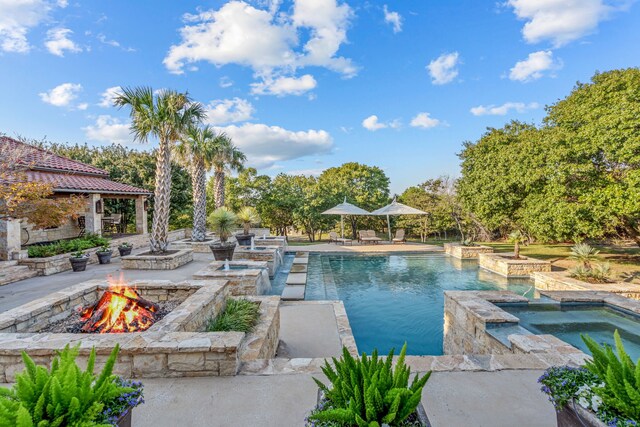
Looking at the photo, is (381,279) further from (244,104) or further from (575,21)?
(244,104)

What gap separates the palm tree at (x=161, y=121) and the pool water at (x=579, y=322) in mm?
10588

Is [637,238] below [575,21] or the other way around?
below

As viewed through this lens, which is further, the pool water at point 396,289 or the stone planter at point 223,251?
the stone planter at point 223,251

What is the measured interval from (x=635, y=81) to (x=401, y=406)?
15.6 m

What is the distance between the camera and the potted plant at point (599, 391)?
5.06 feet

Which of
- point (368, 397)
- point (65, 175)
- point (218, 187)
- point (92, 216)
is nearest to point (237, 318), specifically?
point (368, 397)

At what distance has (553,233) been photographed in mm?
11117

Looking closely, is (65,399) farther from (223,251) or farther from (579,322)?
(223,251)

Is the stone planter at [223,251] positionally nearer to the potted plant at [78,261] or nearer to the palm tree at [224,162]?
the potted plant at [78,261]

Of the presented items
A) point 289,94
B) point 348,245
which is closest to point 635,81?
point 348,245

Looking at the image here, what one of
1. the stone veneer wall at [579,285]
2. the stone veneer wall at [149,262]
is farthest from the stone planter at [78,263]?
the stone veneer wall at [579,285]

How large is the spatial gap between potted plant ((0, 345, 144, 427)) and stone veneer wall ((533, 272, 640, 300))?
10532 millimetres

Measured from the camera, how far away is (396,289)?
9.84 m

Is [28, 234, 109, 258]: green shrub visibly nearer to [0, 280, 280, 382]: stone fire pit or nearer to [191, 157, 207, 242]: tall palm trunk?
[191, 157, 207, 242]: tall palm trunk
